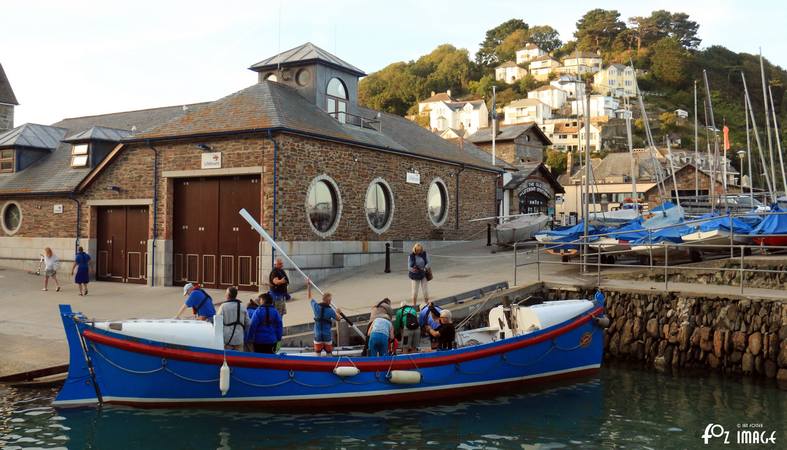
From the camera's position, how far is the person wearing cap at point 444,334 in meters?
11.8

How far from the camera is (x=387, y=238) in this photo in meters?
23.5

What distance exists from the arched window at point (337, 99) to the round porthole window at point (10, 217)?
12410mm

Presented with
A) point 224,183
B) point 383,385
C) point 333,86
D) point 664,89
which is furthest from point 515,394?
point 664,89

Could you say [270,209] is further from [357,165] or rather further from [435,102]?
[435,102]

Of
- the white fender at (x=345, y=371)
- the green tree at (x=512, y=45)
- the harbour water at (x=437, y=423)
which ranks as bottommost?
the harbour water at (x=437, y=423)

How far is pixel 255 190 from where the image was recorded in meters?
19.6

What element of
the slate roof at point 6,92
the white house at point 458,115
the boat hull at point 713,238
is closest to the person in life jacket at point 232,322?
the boat hull at point 713,238

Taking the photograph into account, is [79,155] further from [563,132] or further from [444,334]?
[563,132]

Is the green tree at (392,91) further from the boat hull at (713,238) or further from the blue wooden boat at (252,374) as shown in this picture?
the blue wooden boat at (252,374)

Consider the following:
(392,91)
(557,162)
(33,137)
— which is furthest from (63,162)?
(392,91)

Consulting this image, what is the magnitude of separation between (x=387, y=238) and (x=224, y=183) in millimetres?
6098

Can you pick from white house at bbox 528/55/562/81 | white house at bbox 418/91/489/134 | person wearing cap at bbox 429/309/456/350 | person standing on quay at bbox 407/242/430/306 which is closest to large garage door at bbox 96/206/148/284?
person standing on quay at bbox 407/242/430/306

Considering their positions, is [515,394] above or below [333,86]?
below

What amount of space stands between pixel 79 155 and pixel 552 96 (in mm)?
101960
